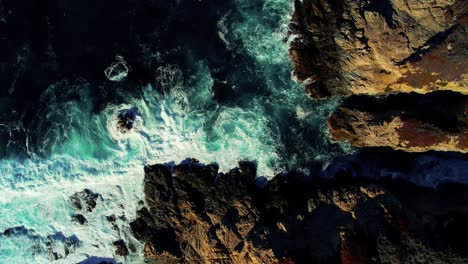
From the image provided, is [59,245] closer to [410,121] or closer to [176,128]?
[176,128]

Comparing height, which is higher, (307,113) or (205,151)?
(307,113)

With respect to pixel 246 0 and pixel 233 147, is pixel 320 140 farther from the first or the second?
pixel 246 0

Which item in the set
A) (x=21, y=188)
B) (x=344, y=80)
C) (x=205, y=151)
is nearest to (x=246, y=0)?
(x=344, y=80)

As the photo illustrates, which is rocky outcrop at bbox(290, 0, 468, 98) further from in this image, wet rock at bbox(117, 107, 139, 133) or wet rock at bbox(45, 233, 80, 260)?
wet rock at bbox(45, 233, 80, 260)

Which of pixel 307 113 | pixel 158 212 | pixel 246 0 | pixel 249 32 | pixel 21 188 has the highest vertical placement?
pixel 246 0

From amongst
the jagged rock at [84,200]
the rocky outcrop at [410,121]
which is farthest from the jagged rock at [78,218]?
the rocky outcrop at [410,121]

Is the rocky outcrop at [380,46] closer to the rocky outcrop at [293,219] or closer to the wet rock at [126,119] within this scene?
the rocky outcrop at [293,219]
